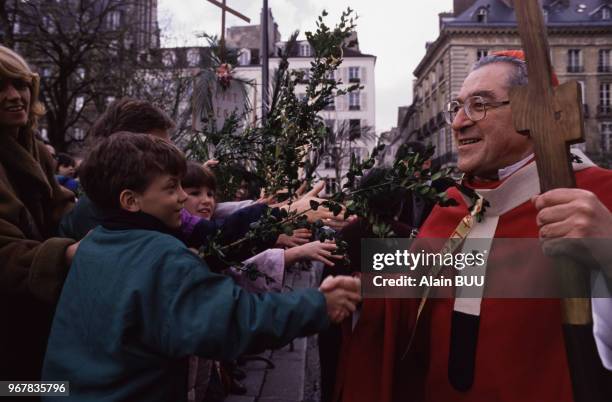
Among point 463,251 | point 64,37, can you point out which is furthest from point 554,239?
point 64,37

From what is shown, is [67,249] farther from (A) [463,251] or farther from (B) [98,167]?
(A) [463,251]

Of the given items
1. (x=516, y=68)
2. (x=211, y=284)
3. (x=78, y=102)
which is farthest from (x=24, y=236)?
(x=78, y=102)

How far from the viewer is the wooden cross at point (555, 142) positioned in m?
1.29

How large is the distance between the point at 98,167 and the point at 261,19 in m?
7.49

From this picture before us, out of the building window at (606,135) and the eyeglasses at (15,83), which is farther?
the building window at (606,135)

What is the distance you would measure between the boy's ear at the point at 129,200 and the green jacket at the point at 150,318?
95 millimetres

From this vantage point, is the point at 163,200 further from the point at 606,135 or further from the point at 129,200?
the point at 606,135

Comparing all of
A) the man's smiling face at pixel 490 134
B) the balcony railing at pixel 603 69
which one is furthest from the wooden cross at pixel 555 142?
the balcony railing at pixel 603 69

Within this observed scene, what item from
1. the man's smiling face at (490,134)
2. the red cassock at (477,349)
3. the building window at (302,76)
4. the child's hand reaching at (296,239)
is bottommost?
the red cassock at (477,349)

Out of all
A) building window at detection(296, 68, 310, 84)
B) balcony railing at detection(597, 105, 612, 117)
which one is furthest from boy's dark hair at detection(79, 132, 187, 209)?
balcony railing at detection(597, 105, 612, 117)

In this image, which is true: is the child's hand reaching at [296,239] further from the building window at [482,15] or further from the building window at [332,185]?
the building window at [482,15]

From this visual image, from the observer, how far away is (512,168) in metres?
2.26

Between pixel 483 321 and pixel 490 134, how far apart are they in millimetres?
736

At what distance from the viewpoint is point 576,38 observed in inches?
1891
